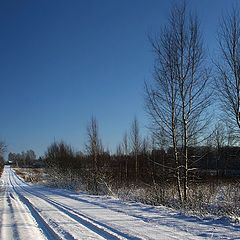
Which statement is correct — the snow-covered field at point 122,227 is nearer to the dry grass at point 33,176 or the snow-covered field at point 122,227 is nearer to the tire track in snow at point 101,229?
the tire track in snow at point 101,229

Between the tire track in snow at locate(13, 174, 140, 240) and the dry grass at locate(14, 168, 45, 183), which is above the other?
the dry grass at locate(14, 168, 45, 183)

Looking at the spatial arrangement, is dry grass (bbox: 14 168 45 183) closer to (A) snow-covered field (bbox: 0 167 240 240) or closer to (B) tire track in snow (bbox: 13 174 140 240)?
(A) snow-covered field (bbox: 0 167 240 240)

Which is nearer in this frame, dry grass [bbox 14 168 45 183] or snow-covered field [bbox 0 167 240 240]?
snow-covered field [bbox 0 167 240 240]

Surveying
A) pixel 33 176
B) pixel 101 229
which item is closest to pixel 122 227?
pixel 101 229

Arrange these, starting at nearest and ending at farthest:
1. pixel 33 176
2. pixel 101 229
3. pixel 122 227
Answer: pixel 101 229 < pixel 122 227 < pixel 33 176

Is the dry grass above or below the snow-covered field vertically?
above

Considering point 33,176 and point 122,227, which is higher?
point 33,176

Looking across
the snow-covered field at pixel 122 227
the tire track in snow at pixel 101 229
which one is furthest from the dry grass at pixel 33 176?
the tire track in snow at pixel 101 229

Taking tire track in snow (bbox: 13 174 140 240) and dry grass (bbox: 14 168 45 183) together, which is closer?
tire track in snow (bbox: 13 174 140 240)

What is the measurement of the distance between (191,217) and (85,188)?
22.2m

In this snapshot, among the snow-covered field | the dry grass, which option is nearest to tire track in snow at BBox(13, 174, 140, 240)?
the snow-covered field

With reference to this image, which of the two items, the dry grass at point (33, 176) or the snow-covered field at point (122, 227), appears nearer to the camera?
the snow-covered field at point (122, 227)

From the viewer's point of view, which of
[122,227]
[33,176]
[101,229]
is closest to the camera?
[101,229]

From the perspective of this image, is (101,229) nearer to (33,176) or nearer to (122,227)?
(122,227)
